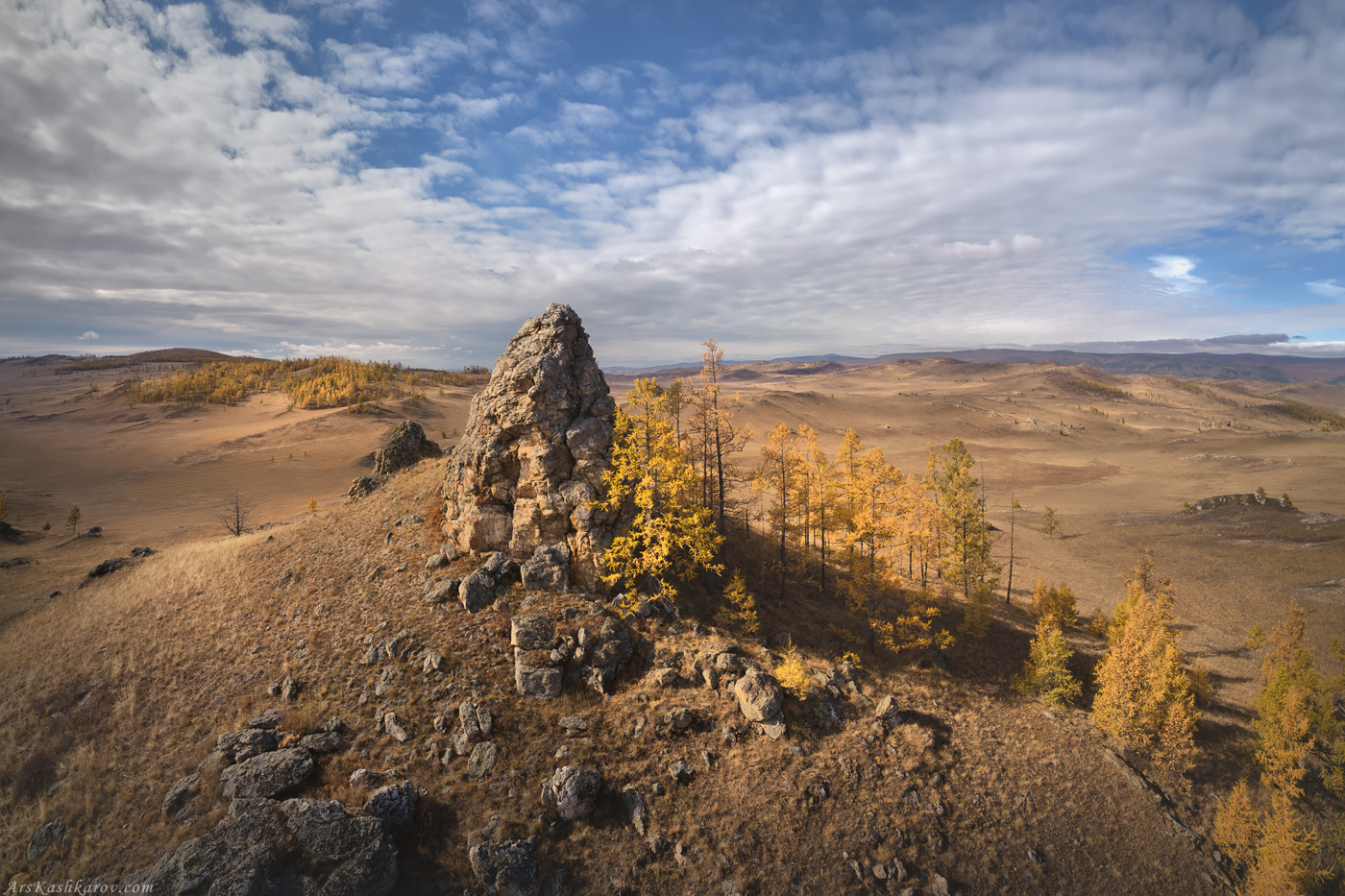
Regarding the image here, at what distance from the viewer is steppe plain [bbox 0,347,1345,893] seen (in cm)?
1564

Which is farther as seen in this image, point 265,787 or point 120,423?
point 120,423

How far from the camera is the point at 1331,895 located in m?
17.7

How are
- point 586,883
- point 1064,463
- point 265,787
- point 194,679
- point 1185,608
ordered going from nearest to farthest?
point 586,883 → point 265,787 → point 194,679 → point 1185,608 → point 1064,463

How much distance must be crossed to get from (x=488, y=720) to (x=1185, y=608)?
51257 millimetres

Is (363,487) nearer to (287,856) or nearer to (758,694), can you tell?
(287,856)

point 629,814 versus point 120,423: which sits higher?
point 120,423

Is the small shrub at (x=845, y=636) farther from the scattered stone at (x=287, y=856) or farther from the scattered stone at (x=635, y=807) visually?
the scattered stone at (x=287, y=856)

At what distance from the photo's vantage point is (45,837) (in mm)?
13812

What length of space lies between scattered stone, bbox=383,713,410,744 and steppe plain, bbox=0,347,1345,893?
131 inches

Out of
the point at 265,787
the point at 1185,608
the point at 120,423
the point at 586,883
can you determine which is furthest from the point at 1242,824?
the point at 120,423

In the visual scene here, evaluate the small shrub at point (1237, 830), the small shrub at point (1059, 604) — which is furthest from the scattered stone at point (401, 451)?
the small shrub at point (1237, 830)

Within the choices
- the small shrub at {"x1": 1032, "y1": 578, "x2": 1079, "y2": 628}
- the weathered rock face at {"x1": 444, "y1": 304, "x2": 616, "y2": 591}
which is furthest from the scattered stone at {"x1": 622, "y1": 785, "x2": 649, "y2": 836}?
the small shrub at {"x1": 1032, "y1": 578, "x2": 1079, "y2": 628}

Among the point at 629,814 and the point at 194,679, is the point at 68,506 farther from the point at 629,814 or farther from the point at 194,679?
the point at 629,814

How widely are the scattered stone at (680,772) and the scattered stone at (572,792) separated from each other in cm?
256
